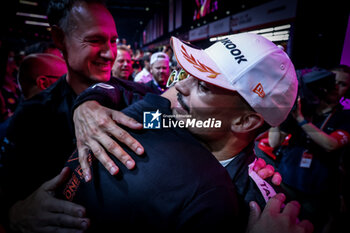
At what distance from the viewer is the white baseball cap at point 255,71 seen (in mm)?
815

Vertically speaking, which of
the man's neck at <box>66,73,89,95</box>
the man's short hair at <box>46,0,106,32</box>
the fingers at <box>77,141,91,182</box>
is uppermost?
the man's short hair at <box>46,0,106,32</box>

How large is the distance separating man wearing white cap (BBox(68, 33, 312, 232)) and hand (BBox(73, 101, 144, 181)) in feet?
0.05

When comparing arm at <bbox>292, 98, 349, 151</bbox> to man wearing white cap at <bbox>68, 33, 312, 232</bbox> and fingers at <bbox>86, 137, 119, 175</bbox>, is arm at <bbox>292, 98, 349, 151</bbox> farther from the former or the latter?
fingers at <bbox>86, 137, 119, 175</bbox>

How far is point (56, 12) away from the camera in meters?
1.22

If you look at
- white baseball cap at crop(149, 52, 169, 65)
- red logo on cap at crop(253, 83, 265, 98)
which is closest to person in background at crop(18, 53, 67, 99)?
red logo on cap at crop(253, 83, 265, 98)

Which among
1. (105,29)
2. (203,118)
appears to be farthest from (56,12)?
(203,118)

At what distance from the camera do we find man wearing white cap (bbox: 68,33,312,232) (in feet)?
2.65

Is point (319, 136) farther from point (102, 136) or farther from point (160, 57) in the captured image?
point (160, 57)

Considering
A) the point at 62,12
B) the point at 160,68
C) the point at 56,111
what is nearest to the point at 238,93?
the point at 56,111

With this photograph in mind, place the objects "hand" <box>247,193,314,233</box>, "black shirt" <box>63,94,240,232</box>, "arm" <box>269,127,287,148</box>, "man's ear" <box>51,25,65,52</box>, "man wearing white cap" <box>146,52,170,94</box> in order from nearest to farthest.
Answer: "black shirt" <box>63,94,240,232</box> < "hand" <box>247,193,314,233</box> < "arm" <box>269,127,287,148</box> < "man's ear" <box>51,25,65,52</box> < "man wearing white cap" <box>146,52,170,94</box>

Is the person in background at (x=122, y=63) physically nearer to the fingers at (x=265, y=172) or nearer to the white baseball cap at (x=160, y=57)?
the white baseball cap at (x=160, y=57)

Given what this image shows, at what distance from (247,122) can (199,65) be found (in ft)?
1.21

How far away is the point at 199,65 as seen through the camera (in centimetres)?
83

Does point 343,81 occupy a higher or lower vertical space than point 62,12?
lower
